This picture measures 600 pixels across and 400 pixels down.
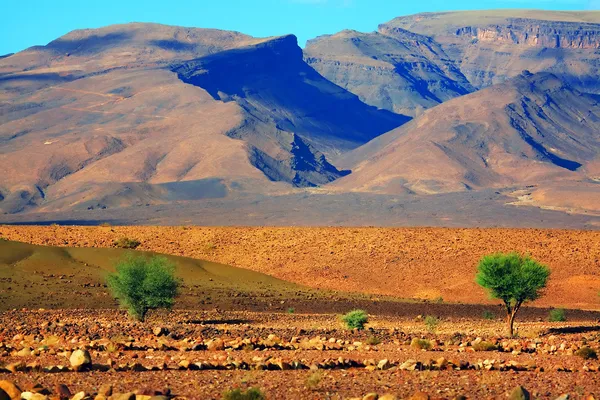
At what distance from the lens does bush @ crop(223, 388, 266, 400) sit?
18969 millimetres

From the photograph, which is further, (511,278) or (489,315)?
(489,315)

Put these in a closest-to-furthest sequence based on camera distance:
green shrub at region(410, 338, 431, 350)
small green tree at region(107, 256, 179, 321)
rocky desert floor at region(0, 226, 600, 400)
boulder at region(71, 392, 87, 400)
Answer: boulder at region(71, 392, 87, 400) → rocky desert floor at region(0, 226, 600, 400) → green shrub at region(410, 338, 431, 350) → small green tree at region(107, 256, 179, 321)

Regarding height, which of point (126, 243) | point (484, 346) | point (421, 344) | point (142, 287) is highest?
point (126, 243)

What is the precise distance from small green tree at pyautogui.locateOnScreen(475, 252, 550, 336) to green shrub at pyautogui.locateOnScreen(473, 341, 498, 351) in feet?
44.5

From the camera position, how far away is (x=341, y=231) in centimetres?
8294

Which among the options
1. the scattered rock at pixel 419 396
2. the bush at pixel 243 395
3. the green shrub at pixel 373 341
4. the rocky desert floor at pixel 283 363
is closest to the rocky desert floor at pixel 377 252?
the rocky desert floor at pixel 283 363

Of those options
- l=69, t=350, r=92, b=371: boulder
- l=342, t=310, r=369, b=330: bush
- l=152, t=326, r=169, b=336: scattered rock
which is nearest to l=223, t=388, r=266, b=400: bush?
l=69, t=350, r=92, b=371: boulder

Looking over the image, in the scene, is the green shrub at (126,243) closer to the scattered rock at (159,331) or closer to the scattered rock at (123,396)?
the scattered rock at (159,331)

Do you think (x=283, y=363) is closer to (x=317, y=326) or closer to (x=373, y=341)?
(x=373, y=341)

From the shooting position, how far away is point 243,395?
19047 millimetres

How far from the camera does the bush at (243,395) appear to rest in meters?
19.0

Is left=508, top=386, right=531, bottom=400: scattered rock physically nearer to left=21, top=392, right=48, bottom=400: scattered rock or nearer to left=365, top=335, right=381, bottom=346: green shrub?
left=21, top=392, right=48, bottom=400: scattered rock

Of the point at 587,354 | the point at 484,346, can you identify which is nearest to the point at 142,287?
the point at 484,346

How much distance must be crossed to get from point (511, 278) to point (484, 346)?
14.5 meters
